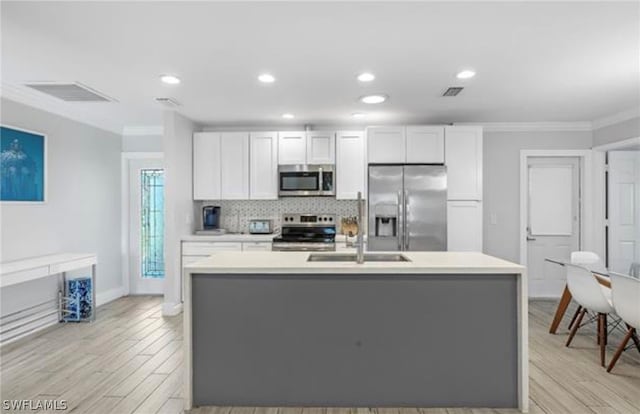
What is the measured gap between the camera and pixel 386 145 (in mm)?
4883

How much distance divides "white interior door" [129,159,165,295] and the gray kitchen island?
353cm

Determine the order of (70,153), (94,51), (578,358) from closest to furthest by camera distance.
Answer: (94,51)
(578,358)
(70,153)

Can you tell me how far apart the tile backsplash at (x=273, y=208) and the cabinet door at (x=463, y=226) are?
130cm

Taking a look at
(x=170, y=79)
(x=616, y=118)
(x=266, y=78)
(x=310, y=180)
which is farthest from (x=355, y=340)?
(x=616, y=118)

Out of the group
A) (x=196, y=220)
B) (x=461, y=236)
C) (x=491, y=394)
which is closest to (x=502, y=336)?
(x=491, y=394)

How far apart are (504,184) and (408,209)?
5.31 feet

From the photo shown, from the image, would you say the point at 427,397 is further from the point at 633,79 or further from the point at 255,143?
the point at 255,143

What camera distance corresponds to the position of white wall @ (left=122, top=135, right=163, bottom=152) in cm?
563

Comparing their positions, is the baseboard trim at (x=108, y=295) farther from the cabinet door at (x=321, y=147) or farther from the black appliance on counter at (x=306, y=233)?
the cabinet door at (x=321, y=147)

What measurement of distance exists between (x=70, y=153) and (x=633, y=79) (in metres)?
5.89

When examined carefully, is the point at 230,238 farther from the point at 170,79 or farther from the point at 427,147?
the point at 427,147

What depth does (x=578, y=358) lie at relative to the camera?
332 cm

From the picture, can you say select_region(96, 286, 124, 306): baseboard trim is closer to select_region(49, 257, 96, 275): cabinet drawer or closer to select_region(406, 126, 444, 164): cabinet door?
select_region(49, 257, 96, 275): cabinet drawer

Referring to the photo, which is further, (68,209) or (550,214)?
(550,214)
